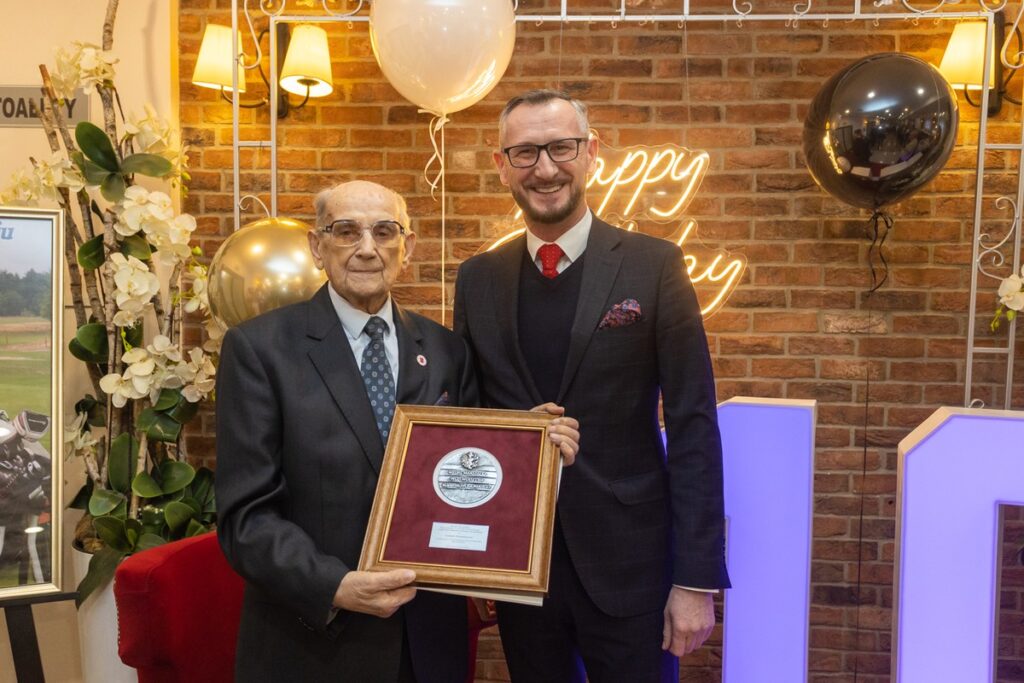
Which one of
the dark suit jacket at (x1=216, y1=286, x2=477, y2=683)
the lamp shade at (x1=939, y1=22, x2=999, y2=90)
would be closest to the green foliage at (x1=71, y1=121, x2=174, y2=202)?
the dark suit jacket at (x1=216, y1=286, x2=477, y2=683)

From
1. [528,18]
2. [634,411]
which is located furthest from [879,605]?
[528,18]

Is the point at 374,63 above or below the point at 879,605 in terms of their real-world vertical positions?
above

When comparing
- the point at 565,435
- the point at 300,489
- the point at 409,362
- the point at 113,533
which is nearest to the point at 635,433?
the point at 565,435

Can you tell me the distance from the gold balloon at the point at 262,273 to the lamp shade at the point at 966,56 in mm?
2456

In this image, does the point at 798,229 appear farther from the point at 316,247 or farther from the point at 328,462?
the point at 328,462

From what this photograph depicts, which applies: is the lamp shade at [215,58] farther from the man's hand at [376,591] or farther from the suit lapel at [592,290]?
the man's hand at [376,591]

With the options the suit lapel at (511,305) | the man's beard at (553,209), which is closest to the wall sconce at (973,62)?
the man's beard at (553,209)

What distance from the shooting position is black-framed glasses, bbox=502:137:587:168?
6.12ft

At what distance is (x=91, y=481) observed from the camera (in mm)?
2896

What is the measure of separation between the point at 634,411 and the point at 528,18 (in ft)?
5.78

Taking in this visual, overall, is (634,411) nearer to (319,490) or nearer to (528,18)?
(319,490)

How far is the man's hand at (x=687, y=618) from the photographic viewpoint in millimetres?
1825

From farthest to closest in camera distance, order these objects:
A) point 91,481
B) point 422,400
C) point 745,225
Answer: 1. point 745,225
2. point 91,481
3. point 422,400

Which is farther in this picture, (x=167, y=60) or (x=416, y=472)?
(x=167, y=60)
